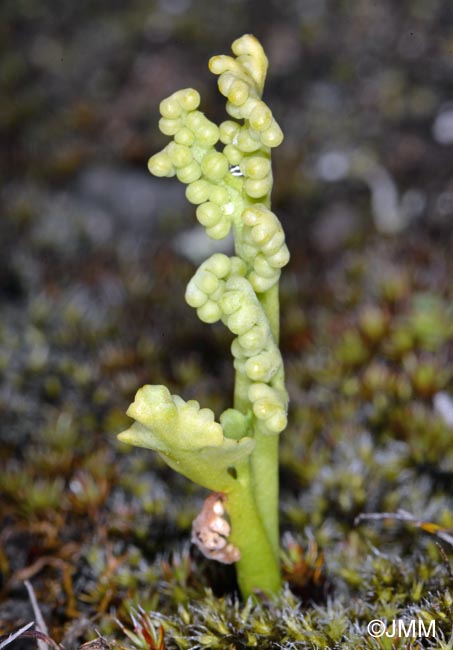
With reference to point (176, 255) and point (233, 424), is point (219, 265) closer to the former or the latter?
point (233, 424)

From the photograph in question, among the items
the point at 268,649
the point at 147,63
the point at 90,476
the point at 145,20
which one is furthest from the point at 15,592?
the point at 145,20

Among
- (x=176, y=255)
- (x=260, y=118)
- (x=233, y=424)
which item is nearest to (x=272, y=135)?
(x=260, y=118)

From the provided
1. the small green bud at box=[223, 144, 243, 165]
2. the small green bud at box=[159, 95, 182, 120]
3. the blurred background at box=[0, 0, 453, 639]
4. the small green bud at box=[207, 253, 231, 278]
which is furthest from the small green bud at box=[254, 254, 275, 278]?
the blurred background at box=[0, 0, 453, 639]

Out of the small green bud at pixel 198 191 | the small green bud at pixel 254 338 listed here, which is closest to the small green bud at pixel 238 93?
the small green bud at pixel 198 191

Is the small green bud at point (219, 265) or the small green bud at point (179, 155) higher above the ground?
the small green bud at point (179, 155)

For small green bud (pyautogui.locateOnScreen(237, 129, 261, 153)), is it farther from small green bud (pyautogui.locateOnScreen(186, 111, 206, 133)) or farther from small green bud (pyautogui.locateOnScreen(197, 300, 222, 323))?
small green bud (pyautogui.locateOnScreen(197, 300, 222, 323))

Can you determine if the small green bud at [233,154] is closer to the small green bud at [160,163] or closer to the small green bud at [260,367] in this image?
the small green bud at [160,163]
